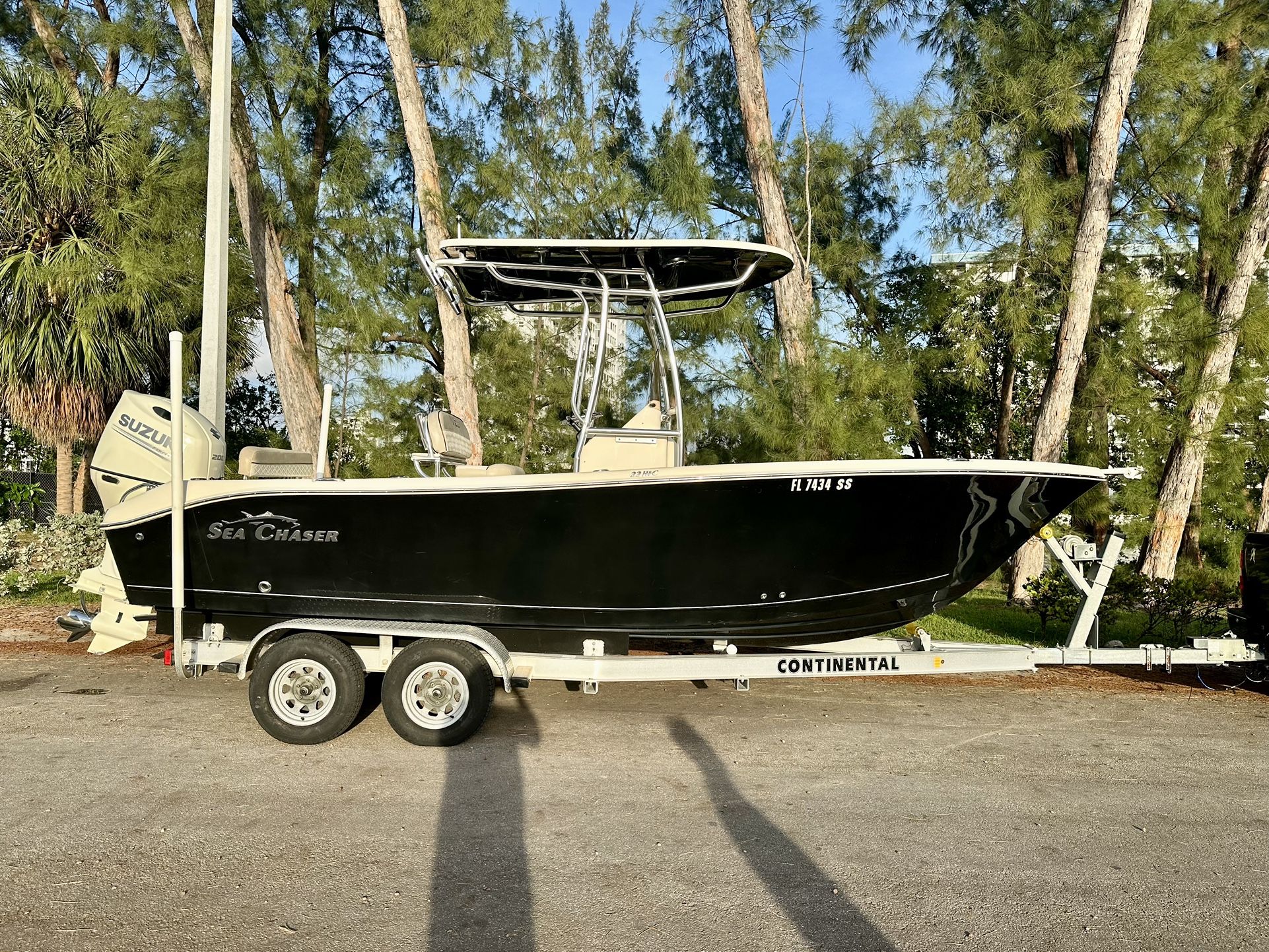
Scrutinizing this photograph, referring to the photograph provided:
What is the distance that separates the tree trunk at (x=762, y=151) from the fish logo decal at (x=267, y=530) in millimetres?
5968

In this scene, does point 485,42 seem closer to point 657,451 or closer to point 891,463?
point 657,451

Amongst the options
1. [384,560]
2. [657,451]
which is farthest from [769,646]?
[384,560]

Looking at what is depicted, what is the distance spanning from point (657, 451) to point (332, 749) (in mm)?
2384

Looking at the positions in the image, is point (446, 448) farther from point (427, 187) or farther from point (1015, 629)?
point (1015, 629)

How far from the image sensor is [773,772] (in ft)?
15.3

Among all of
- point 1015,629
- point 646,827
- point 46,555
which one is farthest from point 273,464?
point 1015,629

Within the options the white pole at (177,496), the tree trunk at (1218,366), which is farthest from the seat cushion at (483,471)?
the tree trunk at (1218,366)

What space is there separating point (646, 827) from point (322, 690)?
6.98ft

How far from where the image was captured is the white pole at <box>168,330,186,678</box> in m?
4.71

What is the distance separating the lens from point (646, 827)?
155 inches

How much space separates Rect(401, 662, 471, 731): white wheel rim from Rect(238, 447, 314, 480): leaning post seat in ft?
4.18

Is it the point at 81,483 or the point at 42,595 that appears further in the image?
the point at 81,483

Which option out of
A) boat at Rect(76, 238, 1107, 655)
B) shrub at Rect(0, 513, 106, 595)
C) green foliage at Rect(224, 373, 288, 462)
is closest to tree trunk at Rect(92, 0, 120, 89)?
green foliage at Rect(224, 373, 288, 462)

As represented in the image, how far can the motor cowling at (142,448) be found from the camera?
5.40 metres
